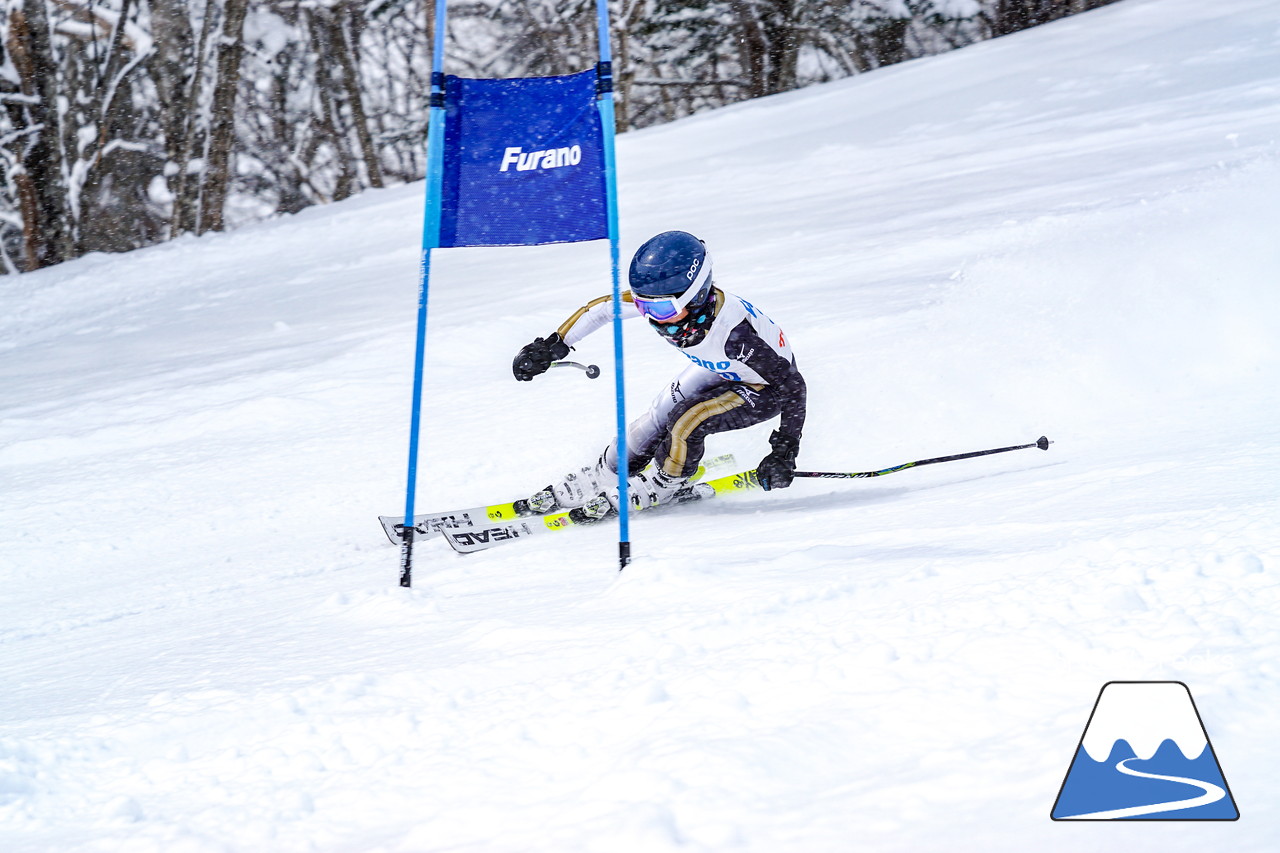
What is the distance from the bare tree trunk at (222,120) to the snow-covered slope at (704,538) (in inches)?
178

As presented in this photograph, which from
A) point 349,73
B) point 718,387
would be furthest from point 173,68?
point 718,387

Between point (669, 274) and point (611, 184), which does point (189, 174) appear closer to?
point (669, 274)

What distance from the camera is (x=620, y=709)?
238 centimetres

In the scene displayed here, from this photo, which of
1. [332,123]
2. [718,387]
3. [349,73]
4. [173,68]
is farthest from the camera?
[332,123]

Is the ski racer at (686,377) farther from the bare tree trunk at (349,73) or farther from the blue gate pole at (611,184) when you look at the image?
the bare tree trunk at (349,73)

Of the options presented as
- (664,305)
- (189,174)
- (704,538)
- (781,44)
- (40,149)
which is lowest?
(189,174)

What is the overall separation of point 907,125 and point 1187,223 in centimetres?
632

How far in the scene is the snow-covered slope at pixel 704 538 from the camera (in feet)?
6.75

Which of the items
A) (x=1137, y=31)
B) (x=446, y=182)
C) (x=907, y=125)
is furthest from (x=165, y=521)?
(x=1137, y=31)

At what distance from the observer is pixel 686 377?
A: 202 inches

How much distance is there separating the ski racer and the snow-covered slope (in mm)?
403

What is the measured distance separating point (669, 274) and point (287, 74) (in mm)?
20594

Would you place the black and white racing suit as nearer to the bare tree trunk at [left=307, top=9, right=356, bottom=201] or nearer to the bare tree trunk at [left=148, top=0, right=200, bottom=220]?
the bare tree trunk at [left=148, top=0, right=200, bottom=220]

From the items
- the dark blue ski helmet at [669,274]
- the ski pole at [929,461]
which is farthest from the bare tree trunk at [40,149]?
the ski pole at [929,461]
